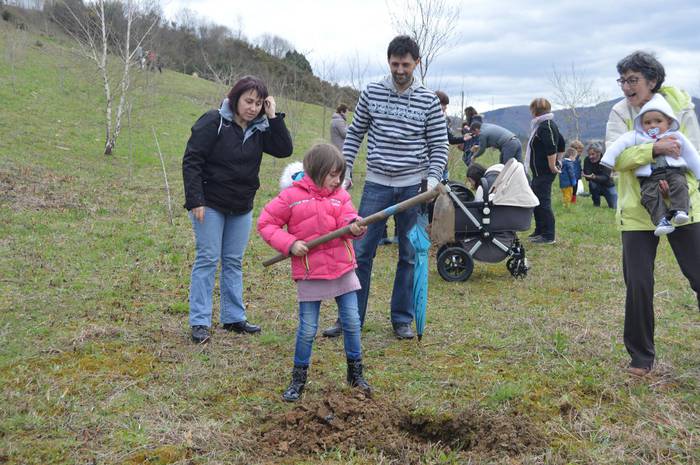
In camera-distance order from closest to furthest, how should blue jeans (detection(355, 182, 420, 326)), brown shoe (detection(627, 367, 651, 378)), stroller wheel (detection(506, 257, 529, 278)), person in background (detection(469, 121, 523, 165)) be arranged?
brown shoe (detection(627, 367, 651, 378)) < blue jeans (detection(355, 182, 420, 326)) < stroller wheel (detection(506, 257, 529, 278)) < person in background (detection(469, 121, 523, 165))

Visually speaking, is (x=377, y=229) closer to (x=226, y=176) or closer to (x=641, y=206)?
(x=226, y=176)

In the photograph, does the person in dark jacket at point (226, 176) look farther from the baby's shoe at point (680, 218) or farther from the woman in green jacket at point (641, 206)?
the baby's shoe at point (680, 218)

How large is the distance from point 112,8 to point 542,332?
19.1 m

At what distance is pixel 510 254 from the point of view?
268 inches

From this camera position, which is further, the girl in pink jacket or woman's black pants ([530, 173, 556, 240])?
woman's black pants ([530, 173, 556, 240])

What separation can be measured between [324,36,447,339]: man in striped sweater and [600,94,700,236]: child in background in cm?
129

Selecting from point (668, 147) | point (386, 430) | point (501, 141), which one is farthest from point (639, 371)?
point (501, 141)

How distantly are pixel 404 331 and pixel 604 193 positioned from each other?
9.12 m

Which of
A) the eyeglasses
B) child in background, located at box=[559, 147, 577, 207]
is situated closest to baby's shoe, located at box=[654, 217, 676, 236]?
the eyeglasses

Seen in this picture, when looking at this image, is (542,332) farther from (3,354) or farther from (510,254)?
(3,354)

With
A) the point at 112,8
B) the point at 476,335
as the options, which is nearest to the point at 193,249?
the point at 476,335

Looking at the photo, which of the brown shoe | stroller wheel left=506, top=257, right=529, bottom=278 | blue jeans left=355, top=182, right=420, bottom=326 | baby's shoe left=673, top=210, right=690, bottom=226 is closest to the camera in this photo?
baby's shoe left=673, top=210, right=690, bottom=226

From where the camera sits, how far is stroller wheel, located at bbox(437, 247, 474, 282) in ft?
22.1

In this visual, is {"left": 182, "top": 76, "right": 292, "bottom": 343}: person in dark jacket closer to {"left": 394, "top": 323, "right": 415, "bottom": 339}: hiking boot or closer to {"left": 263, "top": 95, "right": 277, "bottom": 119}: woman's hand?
{"left": 263, "top": 95, "right": 277, "bottom": 119}: woman's hand
